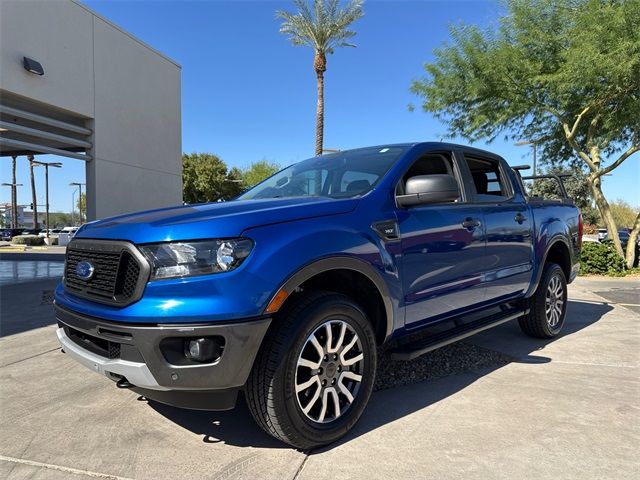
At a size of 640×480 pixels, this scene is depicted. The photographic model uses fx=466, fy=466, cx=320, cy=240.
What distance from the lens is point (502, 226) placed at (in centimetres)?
417

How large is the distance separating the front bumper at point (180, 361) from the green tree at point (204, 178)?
43.7 metres

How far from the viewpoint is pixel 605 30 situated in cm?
1025

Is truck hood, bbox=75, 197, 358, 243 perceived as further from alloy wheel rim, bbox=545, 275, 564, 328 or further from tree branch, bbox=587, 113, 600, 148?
tree branch, bbox=587, 113, 600, 148

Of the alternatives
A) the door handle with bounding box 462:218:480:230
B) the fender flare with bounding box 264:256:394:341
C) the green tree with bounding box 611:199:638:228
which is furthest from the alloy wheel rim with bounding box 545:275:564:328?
the green tree with bounding box 611:199:638:228

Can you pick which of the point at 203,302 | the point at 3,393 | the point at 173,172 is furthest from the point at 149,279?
the point at 173,172

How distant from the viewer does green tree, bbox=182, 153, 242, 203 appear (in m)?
45.5

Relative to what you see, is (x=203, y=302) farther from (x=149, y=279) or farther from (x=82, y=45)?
(x=82, y=45)

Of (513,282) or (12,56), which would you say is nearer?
(513,282)

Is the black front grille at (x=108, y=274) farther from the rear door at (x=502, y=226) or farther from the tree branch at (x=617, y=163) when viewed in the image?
the tree branch at (x=617, y=163)

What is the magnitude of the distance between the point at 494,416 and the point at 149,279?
2.38 metres

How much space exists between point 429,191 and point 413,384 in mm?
1656

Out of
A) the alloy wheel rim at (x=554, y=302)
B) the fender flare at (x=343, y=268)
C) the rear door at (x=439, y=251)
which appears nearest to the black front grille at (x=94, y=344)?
the fender flare at (x=343, y=268)

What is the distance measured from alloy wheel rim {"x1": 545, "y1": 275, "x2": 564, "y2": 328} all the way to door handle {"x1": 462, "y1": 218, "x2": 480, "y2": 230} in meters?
1.82

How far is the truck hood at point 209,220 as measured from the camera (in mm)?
2357
